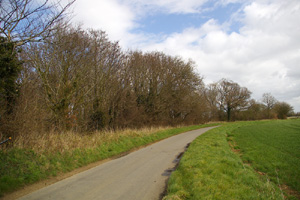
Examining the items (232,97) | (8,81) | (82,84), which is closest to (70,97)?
(82,84)

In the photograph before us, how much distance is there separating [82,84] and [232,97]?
55.9 metres

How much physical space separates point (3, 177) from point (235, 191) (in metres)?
6.66

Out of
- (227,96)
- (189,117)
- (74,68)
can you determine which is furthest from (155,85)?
(227,96)

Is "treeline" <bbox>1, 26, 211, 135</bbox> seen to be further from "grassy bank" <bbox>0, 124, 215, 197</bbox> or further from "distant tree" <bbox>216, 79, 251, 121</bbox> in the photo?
"distant tree" <bbox>216, 79, 251, 121</bbox>

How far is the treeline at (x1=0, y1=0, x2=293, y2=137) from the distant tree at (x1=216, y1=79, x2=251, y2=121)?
71.6 feet

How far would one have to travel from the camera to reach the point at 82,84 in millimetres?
14898

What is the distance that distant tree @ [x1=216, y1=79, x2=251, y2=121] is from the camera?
60125mm

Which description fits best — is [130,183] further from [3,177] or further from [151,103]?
[151,103]

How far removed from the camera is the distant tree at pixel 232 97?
197 ft

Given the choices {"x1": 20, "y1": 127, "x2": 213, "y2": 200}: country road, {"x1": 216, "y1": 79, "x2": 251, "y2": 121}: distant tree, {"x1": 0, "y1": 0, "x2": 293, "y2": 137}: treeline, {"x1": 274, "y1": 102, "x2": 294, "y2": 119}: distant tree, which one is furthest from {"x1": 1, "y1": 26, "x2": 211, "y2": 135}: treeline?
{"x1": 274, "y1": 102, "x2": 294, "y2": 119}: distant tree

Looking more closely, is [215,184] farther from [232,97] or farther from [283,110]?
[283,110]

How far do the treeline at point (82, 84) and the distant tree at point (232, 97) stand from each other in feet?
71.6

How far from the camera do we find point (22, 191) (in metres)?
5.51

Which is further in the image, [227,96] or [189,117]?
[227,96]
